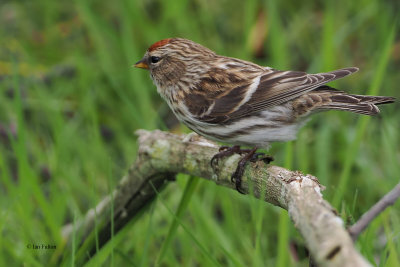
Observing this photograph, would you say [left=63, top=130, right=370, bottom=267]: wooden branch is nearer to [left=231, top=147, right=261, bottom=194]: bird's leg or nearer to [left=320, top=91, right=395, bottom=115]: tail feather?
[left=231, top=147, right=261, bottom=194]: bird's leg

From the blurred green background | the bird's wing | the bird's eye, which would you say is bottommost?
the blurred green background

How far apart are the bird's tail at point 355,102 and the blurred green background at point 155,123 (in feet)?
1.31

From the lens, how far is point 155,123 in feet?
16.2

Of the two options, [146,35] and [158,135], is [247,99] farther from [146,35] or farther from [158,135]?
[146,35]

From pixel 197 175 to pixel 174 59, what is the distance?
1135 millimetres

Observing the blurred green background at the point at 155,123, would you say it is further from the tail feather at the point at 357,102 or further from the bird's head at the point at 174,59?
the tail feather at the point at 357,102

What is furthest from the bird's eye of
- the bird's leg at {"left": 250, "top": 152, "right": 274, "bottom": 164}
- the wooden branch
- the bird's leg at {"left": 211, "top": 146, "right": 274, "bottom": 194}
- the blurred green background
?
the bird's leg at {"left": 250, "top": 152, "right": 274, "bottom": 164}

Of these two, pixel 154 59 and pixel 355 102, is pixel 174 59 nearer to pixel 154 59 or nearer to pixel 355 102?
pixel 154 59

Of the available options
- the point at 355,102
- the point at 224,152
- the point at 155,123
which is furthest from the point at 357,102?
the point at 155,123

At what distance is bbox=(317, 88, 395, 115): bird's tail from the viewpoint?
109 inches

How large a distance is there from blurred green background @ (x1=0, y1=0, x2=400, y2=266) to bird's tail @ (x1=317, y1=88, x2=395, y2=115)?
1.31 ft

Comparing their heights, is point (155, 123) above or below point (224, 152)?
below

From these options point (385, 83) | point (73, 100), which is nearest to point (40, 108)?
point (73, 100)

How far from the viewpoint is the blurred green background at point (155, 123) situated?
3.32m
